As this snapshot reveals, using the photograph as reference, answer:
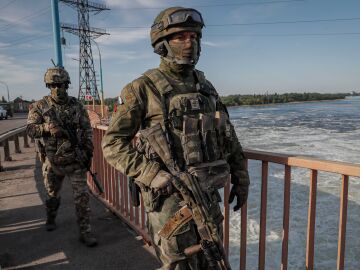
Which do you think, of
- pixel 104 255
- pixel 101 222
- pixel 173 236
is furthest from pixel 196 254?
pixel 101 222

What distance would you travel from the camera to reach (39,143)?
399 centimetres

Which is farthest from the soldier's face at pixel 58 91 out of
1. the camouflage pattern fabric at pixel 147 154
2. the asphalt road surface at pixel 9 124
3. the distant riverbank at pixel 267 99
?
the distant riverbank at pixel 267 99

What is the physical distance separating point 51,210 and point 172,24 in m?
3.19

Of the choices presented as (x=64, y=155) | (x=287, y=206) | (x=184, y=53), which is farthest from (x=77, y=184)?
(x=287, y=206)

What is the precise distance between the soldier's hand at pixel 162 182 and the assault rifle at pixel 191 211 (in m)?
0.03

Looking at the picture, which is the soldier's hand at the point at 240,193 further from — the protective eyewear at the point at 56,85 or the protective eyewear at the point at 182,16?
the protective eyewear at the point at 56,85

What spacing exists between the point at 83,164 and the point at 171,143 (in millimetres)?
2240

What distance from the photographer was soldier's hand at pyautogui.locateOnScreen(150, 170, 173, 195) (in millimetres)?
1814

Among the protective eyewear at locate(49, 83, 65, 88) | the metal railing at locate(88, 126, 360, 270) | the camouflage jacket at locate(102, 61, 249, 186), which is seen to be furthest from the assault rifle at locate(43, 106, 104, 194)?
the camouflage jacket at locate(102, 61, 249, 186)

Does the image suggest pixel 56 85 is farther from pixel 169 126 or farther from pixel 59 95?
pixel 169 126

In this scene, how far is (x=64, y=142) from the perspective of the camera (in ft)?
12.6

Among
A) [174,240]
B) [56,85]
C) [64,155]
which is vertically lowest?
[174,240]

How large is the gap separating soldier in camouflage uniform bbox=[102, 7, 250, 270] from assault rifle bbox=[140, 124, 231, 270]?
0.05m

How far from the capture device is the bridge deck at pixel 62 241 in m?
3.30
